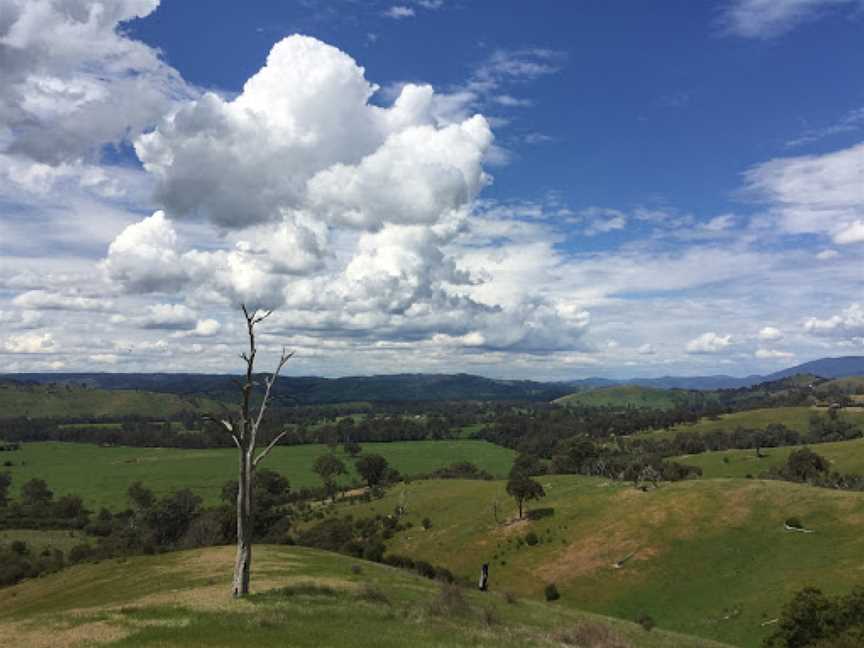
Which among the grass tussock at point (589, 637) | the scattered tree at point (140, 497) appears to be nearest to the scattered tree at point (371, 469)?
the scattered tree at point (140, 497)

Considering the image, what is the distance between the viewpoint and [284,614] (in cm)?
2759

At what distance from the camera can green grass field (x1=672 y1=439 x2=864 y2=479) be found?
140 metres

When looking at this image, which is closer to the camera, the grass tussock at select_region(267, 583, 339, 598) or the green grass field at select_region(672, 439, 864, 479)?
the grass tussock at select_region(267, 583, 339, 598)

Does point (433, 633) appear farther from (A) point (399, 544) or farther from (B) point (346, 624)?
(A) point (399, 544)

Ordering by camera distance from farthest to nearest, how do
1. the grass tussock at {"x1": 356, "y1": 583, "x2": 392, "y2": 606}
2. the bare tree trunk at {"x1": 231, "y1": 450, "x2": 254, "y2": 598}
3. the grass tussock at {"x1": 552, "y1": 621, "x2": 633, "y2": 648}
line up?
the grass tussock at {"x1": 356, "y1": 583, "x2": 392, "y2": 606} < the bare tree trunk at {"x1": 231, "y1": 450, "x2": 254, "y2": 598} < the grass tussock at {"x1": 552, "y1": 621, "x2": 633, "y2": 648}

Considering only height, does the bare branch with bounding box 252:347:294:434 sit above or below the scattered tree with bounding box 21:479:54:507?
above

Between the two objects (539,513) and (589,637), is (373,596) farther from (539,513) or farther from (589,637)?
(539,513)

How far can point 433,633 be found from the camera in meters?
26.5

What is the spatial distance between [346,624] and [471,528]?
83.7 m

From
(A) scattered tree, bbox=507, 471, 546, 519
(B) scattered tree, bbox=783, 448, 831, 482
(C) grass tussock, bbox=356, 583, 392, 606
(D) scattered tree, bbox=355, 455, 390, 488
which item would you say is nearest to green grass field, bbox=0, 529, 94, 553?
(D) scattered tree, bbox=355, 455, 390, 488

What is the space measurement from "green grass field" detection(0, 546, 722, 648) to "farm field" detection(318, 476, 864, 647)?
87.9ft

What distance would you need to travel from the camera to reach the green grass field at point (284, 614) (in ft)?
77.6

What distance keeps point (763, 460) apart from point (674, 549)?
309 feet

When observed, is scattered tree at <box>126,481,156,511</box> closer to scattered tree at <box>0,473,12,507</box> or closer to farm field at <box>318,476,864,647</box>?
scattered tree at <box>0,473,12,507</box>
